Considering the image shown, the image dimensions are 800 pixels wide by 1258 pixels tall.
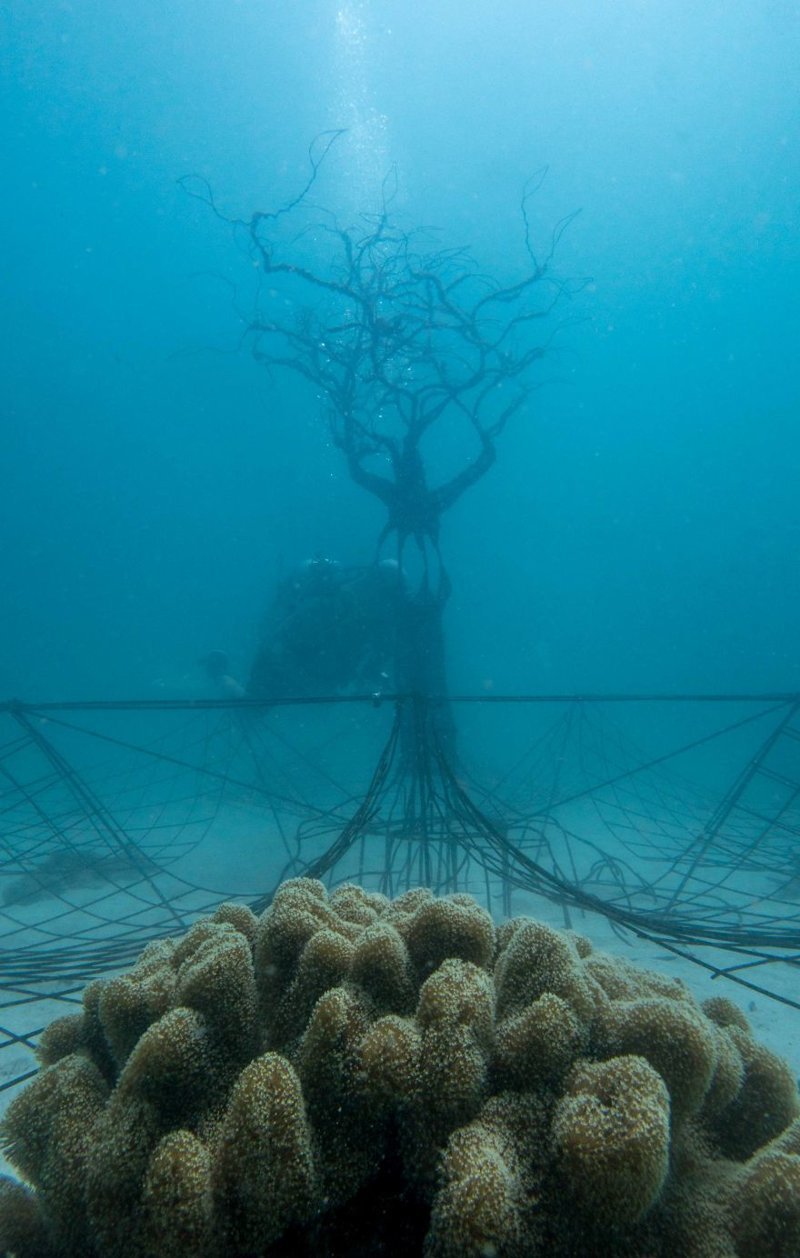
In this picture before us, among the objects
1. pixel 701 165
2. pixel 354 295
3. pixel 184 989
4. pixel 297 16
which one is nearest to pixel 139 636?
pixel 297 16

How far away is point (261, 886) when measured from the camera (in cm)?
825

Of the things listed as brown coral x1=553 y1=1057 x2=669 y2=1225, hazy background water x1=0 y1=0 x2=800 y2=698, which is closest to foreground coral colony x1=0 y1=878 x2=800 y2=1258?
brown coral x1=553 y1=1057 x2=669 y2=1225

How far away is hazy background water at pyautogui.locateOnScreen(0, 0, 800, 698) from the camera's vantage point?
6141 cm

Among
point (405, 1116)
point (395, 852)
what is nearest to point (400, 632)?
point (395, 852)

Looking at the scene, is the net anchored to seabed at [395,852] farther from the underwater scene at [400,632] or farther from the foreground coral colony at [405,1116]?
the foreground coral colony at [405,1116]

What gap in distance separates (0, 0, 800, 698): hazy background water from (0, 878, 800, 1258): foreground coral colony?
14491 millimetres

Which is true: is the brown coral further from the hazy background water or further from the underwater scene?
the hazy background water

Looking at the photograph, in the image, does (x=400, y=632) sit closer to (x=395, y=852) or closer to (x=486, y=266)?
(x=395, y=852)

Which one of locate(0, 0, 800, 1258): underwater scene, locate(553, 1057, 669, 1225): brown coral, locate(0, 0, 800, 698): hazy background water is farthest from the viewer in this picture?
locate(0, 0, 800, 698): hazy background water

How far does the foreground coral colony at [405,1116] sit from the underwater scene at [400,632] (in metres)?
0.01

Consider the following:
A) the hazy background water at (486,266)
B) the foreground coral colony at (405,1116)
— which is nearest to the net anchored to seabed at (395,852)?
the foreground coral colony at (405,1116)

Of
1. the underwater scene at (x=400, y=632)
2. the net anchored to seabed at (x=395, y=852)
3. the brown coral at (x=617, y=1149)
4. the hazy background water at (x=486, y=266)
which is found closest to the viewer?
the brown coral at (x=617, y=1149)

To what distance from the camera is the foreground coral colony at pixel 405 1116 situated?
1.34m

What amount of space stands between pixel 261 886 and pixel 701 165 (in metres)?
88.3
